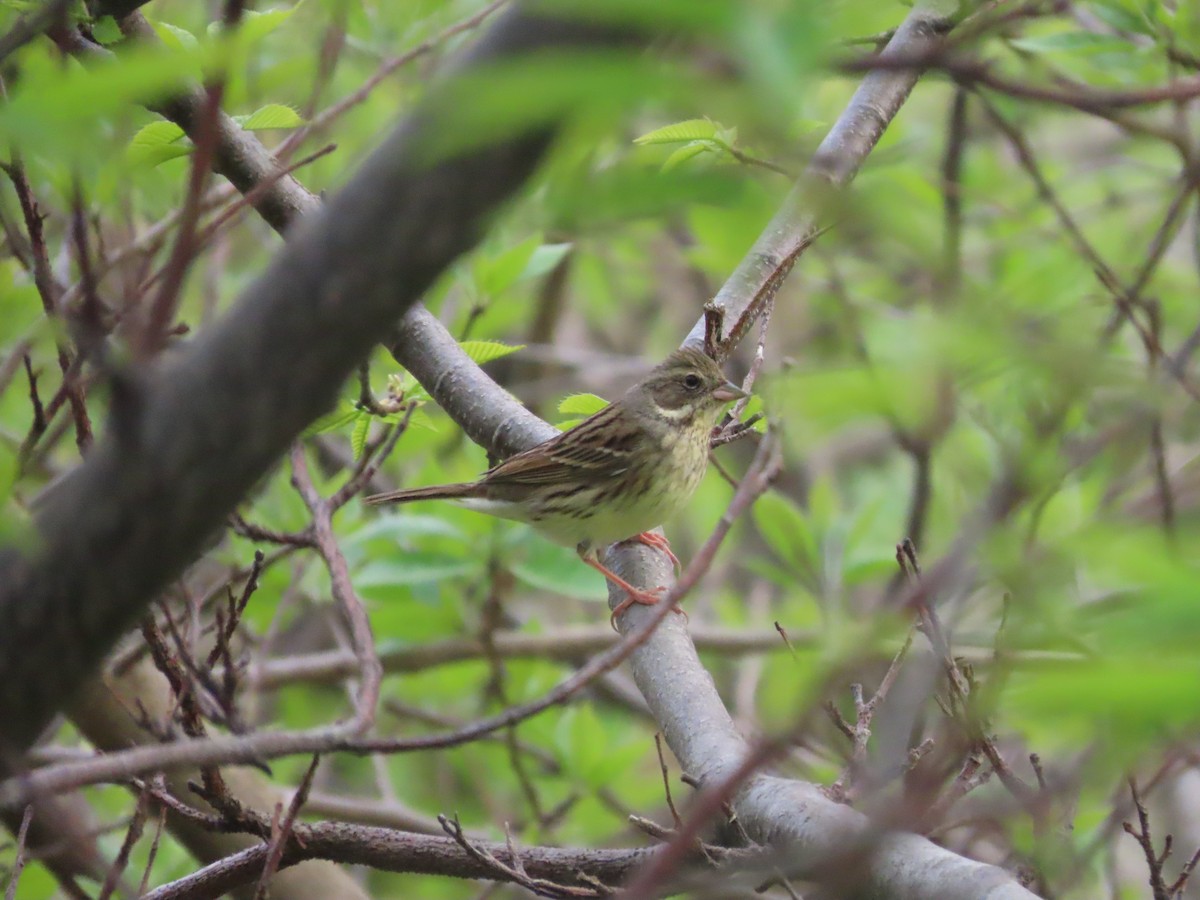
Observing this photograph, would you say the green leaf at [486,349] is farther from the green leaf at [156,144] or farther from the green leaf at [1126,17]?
the green leaf at [1126,17]

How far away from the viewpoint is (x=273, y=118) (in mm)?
3229

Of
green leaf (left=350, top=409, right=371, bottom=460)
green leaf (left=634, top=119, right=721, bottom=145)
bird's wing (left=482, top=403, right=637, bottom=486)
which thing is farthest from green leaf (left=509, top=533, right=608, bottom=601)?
green leaf (left=634, top=119, right=721, bottom=145)

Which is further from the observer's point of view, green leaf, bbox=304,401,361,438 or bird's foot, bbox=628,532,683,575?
bird's foot, bbox=628,532,683,575

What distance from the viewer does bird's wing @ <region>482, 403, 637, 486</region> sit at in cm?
525

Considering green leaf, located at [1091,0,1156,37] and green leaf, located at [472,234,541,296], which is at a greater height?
green leaf, located at [1091,0,1156,37]

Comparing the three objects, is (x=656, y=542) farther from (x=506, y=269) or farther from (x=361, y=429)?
(x=361, y=429)

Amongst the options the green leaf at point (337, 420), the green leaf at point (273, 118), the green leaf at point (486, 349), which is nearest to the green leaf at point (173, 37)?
the green leaf at point (273, 118)

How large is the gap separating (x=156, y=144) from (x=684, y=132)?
151cm

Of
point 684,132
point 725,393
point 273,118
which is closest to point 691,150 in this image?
point 684,132

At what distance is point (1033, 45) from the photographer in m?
3.87

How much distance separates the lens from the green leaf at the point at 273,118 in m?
3.18

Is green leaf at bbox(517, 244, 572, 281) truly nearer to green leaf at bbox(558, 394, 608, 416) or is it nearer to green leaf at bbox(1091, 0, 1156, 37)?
green leaf at bbox(558, 394, 608, 416)

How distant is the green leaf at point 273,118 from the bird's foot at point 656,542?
7.40 ft

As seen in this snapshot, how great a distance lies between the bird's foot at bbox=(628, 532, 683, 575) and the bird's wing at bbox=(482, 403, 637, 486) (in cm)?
49
